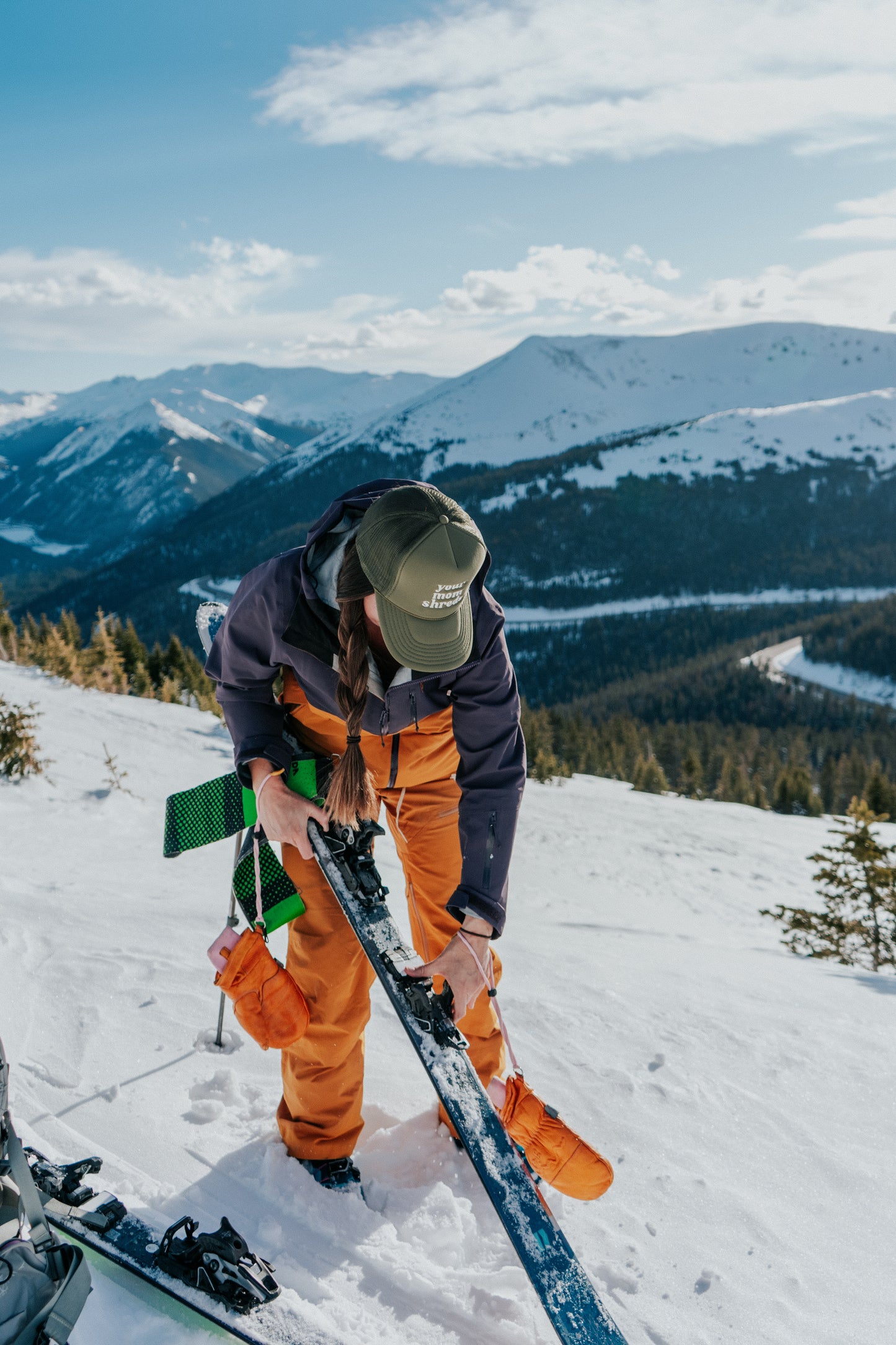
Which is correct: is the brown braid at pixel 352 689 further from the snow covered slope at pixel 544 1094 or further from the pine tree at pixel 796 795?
the pine tree at pixel 796 795

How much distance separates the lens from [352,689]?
221cm

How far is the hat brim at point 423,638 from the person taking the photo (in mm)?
1991

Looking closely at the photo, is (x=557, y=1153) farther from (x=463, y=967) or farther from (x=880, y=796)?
(x=880, y=796)

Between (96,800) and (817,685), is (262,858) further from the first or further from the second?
(817,685)

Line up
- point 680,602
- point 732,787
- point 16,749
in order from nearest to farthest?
point 16,749 < point 732,787 < point 680,602

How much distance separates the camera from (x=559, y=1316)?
1.82 m

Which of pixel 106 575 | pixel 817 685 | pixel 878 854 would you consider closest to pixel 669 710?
pixel 817 685

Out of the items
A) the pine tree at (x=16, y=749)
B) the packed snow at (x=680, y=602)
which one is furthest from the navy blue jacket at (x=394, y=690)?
the packed snow at (x=680, y=602)

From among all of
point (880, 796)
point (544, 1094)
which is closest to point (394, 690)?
point (544, 1094)

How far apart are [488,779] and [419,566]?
2.65 feet

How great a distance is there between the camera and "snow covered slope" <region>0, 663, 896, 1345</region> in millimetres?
2146

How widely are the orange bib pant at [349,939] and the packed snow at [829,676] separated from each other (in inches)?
4122

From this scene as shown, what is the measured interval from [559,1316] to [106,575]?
20822cm

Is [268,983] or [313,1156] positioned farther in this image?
[313,1156]
